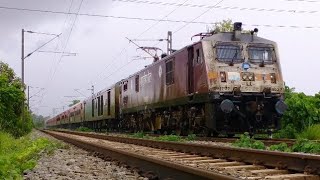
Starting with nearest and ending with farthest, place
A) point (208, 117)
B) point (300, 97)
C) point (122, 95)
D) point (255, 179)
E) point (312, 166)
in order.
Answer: point (255, 179)
point (312, 166)
point (208, 117)
point (300, 97)
point (122, 95)

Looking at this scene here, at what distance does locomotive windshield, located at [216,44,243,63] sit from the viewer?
13.8 metres

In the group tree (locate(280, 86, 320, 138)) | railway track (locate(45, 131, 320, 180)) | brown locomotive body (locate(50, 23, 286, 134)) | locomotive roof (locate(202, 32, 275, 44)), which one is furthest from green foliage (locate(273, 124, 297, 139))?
railway track (locate(45, 131, 320, 180))

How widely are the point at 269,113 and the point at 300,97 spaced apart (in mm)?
3698

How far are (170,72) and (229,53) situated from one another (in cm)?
333

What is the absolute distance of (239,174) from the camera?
18.9 ft

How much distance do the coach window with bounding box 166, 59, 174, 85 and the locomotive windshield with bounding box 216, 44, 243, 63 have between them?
115 inches

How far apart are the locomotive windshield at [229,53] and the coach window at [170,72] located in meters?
2.92

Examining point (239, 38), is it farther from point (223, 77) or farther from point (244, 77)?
point (223, 77)

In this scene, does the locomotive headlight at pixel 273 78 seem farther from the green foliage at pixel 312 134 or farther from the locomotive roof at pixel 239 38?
the green foliage at pixel 312 134

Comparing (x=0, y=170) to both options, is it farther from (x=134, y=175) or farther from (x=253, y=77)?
(x=253, y=77)

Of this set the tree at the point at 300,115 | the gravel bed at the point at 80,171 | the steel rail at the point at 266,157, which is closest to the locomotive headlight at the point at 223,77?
the tree at the point at 300,115

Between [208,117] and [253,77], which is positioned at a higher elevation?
[253,77]

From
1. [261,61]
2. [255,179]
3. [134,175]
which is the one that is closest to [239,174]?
[255,179]

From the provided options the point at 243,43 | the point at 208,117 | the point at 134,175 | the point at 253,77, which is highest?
the point at 243,43
